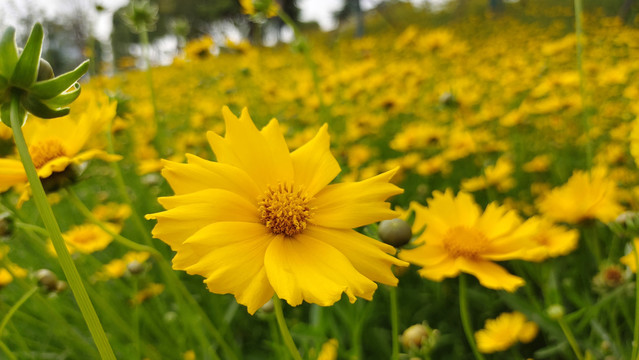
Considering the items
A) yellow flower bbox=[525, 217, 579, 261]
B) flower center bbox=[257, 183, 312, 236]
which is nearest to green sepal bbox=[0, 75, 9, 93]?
flower center bbox=[257, 183, 312, 236]

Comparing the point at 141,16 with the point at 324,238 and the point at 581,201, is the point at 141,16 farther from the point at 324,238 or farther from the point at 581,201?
Answer: the point at 581,201

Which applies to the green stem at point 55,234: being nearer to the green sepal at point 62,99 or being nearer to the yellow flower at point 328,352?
the green sepal at point 62,99

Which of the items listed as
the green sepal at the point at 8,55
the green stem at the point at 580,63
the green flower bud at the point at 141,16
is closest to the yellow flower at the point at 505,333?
the green stem at the point at 580,63

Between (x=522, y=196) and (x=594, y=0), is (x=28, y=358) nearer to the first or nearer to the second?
(x=522, y=196)

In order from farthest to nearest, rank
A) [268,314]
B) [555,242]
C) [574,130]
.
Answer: [574,130]
[555,242]
[268,314]

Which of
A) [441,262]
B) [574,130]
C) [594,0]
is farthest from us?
[594,0]

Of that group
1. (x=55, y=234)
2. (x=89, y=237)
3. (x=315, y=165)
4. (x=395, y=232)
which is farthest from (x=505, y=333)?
(x=89, y=237)

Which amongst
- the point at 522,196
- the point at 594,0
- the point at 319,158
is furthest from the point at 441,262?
the point at 594,0
